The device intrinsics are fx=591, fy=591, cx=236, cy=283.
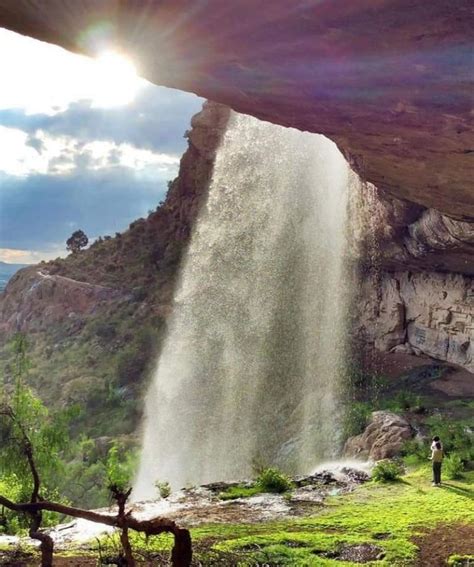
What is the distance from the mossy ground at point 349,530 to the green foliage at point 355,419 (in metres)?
5.65

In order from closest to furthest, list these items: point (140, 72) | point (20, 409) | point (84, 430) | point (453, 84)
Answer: point (453, 84) → point (140, 72) → point (20, 409) → point (84, 430)

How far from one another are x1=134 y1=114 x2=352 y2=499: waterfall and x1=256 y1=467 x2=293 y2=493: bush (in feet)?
21.3

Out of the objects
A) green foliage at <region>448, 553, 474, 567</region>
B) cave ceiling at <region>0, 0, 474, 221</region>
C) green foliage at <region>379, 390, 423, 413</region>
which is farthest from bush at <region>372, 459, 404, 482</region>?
cave ceiling at <region>0, 0, 474, 221</region>

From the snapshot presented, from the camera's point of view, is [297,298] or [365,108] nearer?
[365,108]

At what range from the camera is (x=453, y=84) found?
5297 millimetres

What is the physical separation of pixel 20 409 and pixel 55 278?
1625 inches

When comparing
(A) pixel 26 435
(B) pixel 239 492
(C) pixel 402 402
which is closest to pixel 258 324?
(C) pixel 402 402

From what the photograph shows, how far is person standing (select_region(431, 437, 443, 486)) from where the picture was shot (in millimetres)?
11344

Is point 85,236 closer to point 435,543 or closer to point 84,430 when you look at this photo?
point 84,430

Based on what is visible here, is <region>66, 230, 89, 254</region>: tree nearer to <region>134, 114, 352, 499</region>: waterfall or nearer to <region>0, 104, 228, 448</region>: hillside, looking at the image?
<region>0, 104, 228, 448</region>: hillside

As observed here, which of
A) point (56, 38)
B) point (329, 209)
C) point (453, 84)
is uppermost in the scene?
point (329, 209)

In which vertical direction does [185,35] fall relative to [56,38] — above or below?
below

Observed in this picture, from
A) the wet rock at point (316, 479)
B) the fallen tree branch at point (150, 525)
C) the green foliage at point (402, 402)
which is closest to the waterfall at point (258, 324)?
the green foliage at point (402, 402)

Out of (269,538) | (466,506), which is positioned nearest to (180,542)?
(269,538)
